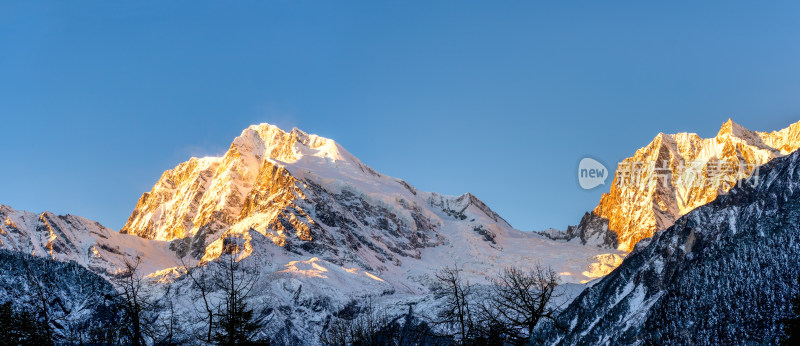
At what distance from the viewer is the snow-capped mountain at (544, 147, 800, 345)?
4662 centimetres

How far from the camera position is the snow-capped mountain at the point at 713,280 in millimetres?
46625

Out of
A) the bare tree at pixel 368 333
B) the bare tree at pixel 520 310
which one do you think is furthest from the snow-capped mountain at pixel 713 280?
the bare tree at pixel 368 333

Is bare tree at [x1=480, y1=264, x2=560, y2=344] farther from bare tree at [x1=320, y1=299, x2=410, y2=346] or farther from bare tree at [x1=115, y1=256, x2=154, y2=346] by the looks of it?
bare tree at [x1=115, y1=256, x2=154, y2=346]

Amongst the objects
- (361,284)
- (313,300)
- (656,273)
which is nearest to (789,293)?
(656,273)

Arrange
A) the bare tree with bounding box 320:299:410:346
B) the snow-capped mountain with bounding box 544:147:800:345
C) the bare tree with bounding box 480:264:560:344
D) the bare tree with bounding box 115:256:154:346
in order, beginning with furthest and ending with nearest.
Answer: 1. the bare tree with bounding box 320:299:410:346
2. the snow-capped mountain with bounding box 544:147:800:345
3. the bare tree with bounding box 480:264:560:344
4. the bare tree with bounding box 115:256:154:346

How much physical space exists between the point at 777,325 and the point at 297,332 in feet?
412

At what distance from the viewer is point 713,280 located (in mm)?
52000

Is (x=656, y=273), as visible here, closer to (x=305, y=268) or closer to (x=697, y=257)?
(x=697, y=257)

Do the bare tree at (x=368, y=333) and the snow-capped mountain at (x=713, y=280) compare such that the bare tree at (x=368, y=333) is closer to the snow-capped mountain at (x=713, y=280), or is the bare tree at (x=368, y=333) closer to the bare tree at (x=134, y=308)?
the bare tree at (x=134, y=308)

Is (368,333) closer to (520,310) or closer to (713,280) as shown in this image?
(520,310)

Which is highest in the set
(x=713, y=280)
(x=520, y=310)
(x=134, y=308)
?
(x=713, y=280)

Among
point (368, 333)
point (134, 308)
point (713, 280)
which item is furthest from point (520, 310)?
point (368, 333)

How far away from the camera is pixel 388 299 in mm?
184375

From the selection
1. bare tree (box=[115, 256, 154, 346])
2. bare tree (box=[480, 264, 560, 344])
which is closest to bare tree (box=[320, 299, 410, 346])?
bare tree (box=[480, 264, 560, 344])
